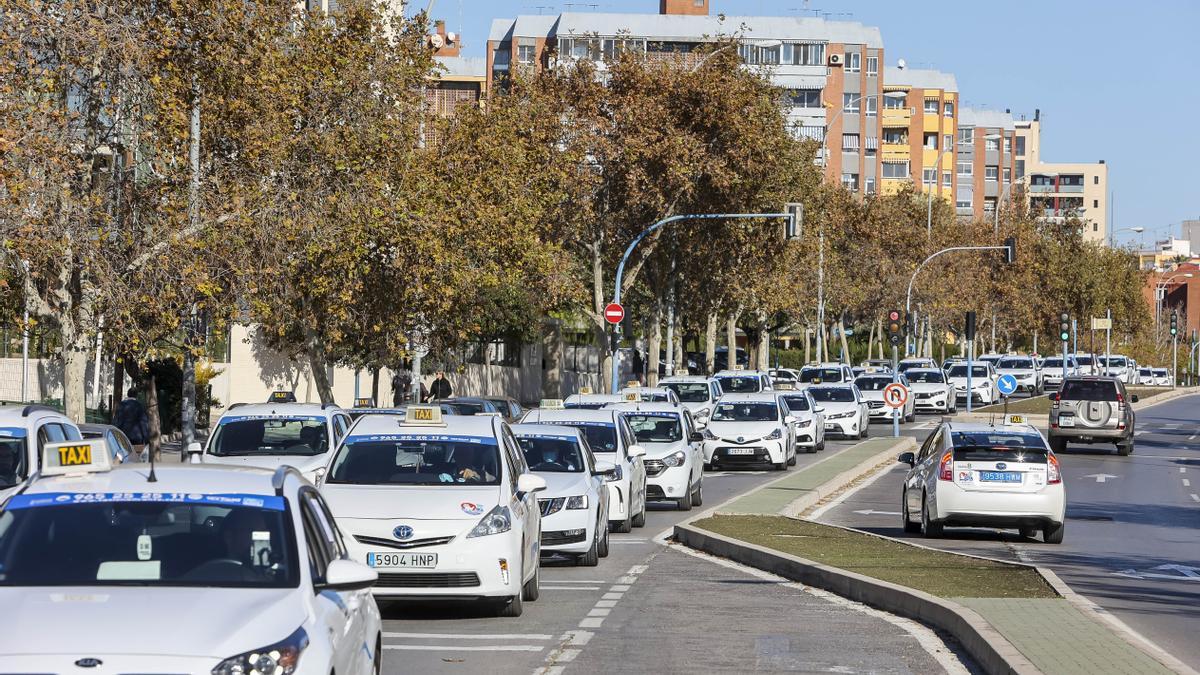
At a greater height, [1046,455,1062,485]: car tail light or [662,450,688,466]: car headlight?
[1046,455,1062,485]: car tail light

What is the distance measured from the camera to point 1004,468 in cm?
2277

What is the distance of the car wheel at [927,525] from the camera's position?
914 inches

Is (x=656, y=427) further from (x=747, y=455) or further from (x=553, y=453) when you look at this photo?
(x=747, y=455)

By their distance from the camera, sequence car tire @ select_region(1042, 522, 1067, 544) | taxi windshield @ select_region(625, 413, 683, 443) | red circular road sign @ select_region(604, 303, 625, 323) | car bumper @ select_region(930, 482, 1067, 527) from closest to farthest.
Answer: car bumper @ select_region(930, 482, 1067, 527) → car tire @ select_region(1042, 522, 1067, 544) → taxi windshield @ select_region(625, 413, 683, 443) → red circular road sign @ select_region(604, 303, 625, 323)

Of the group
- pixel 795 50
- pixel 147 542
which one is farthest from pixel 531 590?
pixel 795 50

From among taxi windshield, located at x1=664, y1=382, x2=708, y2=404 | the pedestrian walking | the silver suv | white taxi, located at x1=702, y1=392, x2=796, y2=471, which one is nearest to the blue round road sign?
the silver suv

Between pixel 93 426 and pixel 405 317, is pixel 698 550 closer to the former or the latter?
pixel 93 426

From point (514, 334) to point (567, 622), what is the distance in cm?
5566

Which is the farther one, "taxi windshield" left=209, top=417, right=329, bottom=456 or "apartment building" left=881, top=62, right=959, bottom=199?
"apartment building" left=881, top=62, right=959, bottom=199

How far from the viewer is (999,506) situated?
22625 millimetres

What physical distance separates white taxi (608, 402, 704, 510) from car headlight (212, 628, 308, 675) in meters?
19.1

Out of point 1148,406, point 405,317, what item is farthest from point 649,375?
point 1148,406

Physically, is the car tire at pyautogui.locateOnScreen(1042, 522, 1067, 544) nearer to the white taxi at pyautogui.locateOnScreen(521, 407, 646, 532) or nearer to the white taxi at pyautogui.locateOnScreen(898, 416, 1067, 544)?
the white taxi at pyautogui.locateOnScreen(898, 416, 1067, 544)

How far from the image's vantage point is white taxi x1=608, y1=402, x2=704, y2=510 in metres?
27.0
